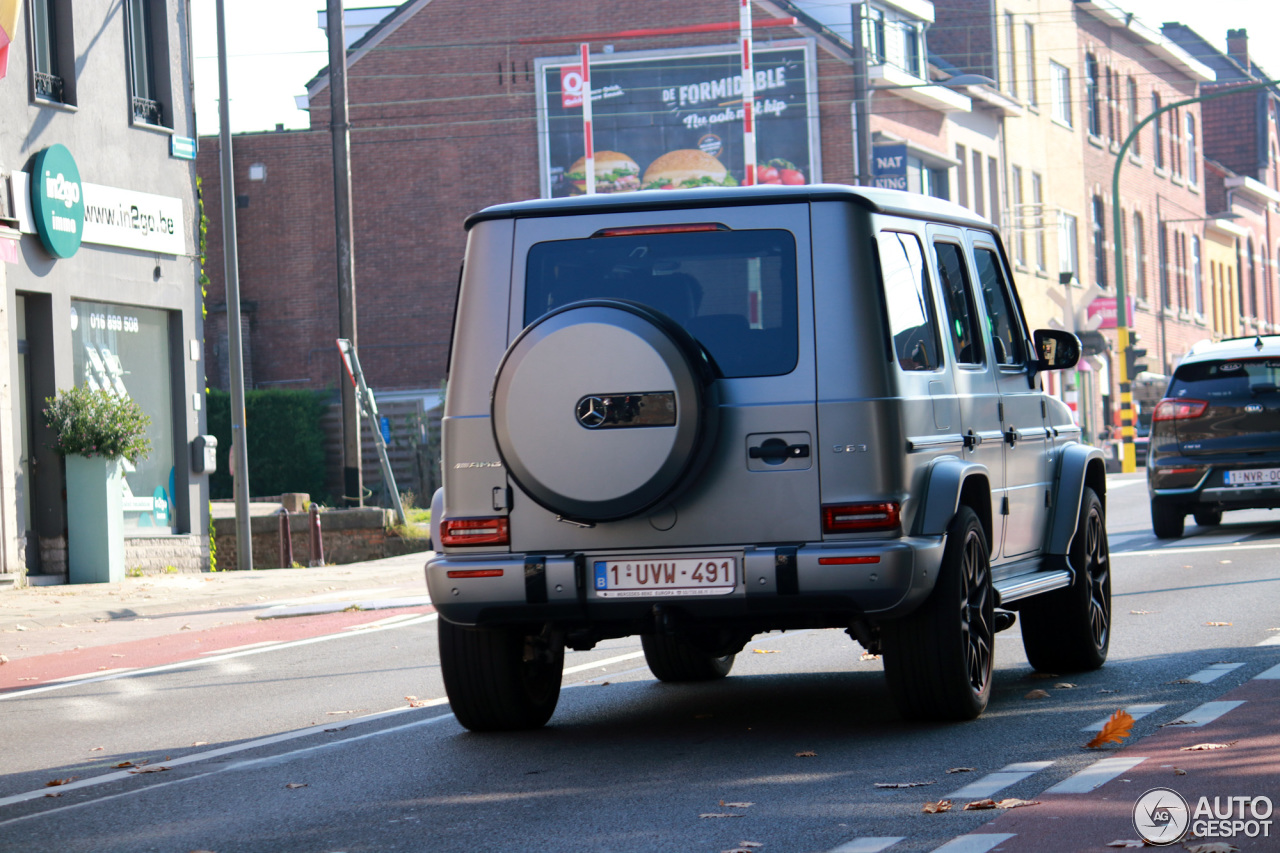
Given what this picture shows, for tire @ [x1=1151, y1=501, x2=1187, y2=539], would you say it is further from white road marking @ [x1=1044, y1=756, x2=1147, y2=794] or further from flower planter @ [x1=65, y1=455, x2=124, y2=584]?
white road marking @ [x1=1044, y1=756, x2=1147, y2=794]

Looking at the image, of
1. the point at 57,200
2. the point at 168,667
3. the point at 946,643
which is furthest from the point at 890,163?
the point at 946,643

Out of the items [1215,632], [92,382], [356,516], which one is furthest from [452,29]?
[1215,632]

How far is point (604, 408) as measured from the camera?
22.5ft

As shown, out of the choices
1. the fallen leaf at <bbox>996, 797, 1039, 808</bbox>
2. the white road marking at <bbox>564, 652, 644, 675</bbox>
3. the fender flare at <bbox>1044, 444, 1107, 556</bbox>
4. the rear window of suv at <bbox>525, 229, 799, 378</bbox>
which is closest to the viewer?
the fallen leaf at <bbox>996, 797, 1039, 808</bbox>

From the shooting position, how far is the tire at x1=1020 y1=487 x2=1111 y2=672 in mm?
8836

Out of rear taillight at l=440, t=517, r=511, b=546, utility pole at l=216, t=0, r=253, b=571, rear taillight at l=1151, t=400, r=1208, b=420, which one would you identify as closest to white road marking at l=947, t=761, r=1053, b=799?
rear taillight at l=440, t=517, r=511, b=546

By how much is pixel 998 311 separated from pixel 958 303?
0.69 m

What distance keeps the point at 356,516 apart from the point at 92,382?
485cm

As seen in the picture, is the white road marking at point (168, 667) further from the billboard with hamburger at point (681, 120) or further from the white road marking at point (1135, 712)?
the billboard with hamburger at point (681, 120)

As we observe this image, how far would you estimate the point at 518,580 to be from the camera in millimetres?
7035

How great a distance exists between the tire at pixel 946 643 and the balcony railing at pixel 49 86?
48.3ft

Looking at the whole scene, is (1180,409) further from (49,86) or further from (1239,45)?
(1239,45)

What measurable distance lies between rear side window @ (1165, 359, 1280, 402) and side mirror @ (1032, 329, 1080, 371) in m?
8.70

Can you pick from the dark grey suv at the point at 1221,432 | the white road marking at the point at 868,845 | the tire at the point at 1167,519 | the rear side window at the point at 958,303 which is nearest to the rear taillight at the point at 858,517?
the rear side window at the point at 958,303
